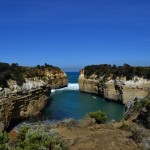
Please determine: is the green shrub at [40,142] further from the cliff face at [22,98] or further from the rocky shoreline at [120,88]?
the rocky shoreline at [120,88]

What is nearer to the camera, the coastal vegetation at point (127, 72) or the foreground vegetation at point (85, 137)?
the foreground vegetation at point (85, 137)

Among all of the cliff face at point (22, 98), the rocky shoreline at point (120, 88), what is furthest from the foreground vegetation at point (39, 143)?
the rocky shoreline at point (120, 88)

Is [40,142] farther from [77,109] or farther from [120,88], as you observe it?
[120,88]

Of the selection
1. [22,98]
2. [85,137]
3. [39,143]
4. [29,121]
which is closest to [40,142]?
[39,143]

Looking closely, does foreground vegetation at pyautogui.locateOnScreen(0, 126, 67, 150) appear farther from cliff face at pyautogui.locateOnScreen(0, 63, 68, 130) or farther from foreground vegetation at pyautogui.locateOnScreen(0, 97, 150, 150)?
cliff face at pyautogui.locateOnScreen(0, 63, 68, 130)

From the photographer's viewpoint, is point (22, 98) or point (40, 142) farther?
point (22, 98)

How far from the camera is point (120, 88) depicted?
214 feet

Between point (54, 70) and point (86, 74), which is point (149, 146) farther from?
point (54, 70)

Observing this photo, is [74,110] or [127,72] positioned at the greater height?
[127,72]

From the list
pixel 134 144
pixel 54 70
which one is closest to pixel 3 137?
pixel 134 144

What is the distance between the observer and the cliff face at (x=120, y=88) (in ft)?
204

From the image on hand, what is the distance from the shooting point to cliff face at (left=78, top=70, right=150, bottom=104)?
62188 millimetres

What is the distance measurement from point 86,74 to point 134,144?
7199 cm

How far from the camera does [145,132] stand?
61.8 feet
